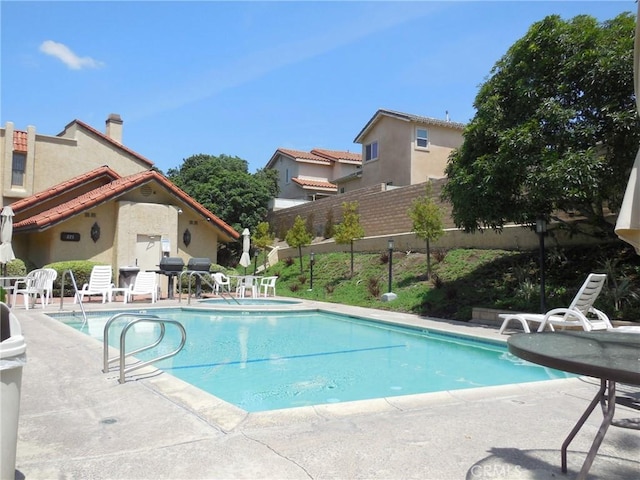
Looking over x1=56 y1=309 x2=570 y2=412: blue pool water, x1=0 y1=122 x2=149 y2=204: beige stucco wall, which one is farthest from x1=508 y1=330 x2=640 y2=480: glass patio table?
x1=0 y1=122 x2=149 y2=204: beige stucco wall

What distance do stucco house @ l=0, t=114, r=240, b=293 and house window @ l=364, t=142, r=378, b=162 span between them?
12.4 m

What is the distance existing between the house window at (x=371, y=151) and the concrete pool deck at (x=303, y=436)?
27768 millimetres

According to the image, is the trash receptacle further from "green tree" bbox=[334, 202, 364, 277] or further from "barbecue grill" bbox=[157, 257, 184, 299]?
"green tree" bbox=[334, 202, 364, 277]

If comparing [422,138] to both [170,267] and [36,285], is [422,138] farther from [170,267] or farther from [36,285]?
[36,285]

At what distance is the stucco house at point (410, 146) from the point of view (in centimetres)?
2855

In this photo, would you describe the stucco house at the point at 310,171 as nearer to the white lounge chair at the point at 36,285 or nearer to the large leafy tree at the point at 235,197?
the large leafy tree at the point at 235,197

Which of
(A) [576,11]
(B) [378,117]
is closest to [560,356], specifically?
(A) [576,11]

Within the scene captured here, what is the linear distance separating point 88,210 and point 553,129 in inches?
667

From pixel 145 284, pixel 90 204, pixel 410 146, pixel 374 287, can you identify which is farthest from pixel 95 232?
pixel 410 146

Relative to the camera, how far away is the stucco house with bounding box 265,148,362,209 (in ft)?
125

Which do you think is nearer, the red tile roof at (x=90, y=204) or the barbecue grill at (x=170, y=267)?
the barbecue grill at (x=170, y=267)

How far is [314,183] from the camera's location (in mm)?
38125

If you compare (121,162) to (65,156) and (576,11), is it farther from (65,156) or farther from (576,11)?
(576,11)

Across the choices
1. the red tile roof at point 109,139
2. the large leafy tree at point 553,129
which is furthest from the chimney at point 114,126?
the large leafy tree at point 553,129
